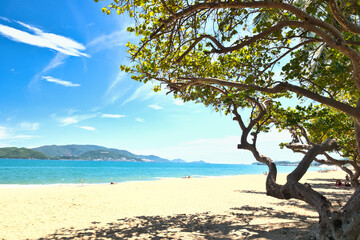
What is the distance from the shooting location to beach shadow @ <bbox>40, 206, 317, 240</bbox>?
6.54 meters

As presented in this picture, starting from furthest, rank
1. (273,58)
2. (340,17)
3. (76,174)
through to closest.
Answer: (76,174) < (273,58) < (340,17)

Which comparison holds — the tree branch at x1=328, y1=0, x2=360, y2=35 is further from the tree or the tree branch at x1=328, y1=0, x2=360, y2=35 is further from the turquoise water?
the turquoise water

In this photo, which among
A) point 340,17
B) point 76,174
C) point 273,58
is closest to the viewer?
point 340,17

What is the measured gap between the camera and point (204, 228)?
751 cm

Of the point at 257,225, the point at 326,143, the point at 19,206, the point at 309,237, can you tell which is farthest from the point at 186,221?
the point at 19,206

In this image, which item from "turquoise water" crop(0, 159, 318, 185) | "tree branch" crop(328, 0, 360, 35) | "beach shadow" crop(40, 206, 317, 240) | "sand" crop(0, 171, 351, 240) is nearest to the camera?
"tree branch" crop(328, 0, 360, 35)

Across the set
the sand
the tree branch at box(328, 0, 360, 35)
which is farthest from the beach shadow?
the tree branch at box(328, 0, 360, 35)

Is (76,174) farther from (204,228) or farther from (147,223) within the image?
(204,228)

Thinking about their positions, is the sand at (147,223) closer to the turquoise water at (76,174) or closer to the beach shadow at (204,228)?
the beach shadow at (204,228)

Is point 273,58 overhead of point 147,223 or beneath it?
overhead

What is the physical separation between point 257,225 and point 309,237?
2328 millimetres

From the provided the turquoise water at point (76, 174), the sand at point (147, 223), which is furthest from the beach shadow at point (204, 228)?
the turquoise water at point (76, 174)

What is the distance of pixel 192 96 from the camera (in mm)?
9305

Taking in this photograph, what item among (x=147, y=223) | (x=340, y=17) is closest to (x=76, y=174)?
(x=147, y=223)
